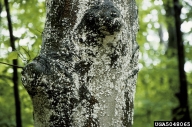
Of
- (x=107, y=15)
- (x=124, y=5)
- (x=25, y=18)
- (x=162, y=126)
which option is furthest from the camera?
(x=25, y=18)

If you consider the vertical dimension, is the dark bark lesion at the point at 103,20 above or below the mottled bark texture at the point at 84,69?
above

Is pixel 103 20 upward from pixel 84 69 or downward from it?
upward

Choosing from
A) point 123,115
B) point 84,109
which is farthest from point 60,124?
point 123,115

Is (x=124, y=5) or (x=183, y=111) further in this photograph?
(x=183, y=111)

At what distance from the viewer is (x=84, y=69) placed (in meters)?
0.79

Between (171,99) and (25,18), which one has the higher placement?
(25,18)

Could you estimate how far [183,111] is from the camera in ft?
13.7

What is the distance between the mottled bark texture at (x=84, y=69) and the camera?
768 millimetres

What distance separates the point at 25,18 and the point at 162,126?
2.27 metres

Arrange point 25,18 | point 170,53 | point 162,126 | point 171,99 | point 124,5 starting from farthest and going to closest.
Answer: point 170,53 → point 171,99 → point 25,18 → point 162,126 → point 124,5

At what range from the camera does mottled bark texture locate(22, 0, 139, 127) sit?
77cm

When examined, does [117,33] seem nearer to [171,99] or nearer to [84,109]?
[84,109]

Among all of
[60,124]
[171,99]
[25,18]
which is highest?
[25,18]

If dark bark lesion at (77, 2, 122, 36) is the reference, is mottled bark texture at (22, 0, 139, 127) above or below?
below
